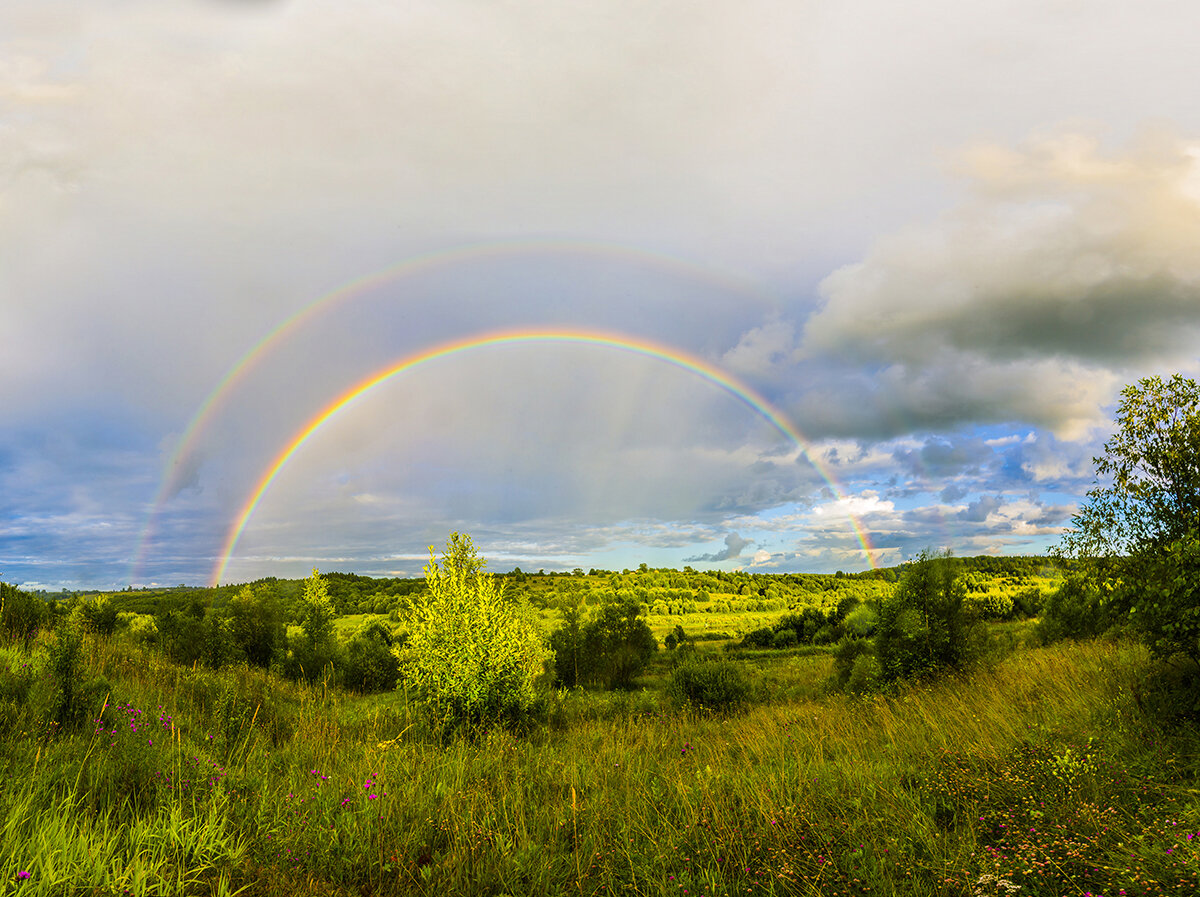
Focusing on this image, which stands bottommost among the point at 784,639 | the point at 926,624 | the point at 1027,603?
the point at 784,639

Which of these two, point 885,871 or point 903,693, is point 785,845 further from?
point 903,693

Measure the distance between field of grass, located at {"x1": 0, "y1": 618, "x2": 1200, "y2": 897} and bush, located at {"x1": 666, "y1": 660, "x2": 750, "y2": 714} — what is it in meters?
21.5

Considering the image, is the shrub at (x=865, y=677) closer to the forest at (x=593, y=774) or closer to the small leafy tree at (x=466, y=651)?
the forest at (x=593, y=774)

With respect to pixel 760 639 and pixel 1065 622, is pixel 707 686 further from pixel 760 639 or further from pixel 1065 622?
pixel 760 639

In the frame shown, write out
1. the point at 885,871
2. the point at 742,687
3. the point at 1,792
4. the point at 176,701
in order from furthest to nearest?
the point at 742,687, the point at 176,701, the point at 1,792, the point at 885,871

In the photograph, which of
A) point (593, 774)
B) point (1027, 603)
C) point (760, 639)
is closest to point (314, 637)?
point (593, 774)

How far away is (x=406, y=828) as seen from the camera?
5.68 meters

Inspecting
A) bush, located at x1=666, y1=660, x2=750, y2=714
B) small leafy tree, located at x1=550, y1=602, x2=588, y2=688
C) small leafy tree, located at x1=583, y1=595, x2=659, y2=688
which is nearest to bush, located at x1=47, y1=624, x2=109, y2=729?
bush, located at x1=666, y1=660, x2=750, y2=714

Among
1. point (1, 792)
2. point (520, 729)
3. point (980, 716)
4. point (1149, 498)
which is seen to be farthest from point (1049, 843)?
point (520, 729)

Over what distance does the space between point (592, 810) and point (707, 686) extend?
2656 cm

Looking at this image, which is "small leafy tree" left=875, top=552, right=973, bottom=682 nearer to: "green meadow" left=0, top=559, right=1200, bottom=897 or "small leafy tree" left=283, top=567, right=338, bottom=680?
"green meadow" left=0, top=559, right=1200, bottom=897

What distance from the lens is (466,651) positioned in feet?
40.7

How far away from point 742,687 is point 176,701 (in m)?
27.1

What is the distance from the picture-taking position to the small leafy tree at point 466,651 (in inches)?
481
